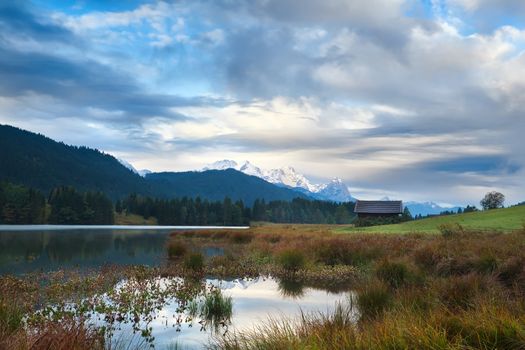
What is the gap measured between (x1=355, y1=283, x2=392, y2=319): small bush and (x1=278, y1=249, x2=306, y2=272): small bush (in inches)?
454

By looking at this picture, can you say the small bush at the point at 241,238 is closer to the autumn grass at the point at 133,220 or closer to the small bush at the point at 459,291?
the small bush at the point at 459,291

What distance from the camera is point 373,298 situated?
1287 centimetres

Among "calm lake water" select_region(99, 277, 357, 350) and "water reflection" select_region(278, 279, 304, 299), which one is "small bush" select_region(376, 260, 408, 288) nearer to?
"calm lake water" select_region(99, 277, 357, 350)

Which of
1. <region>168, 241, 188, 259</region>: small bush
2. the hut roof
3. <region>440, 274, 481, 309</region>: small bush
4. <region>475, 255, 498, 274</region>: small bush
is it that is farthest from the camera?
the hut roof

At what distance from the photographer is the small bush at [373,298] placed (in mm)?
12539

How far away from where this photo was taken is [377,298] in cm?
1281

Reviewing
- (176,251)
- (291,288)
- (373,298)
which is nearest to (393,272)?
(291,288)

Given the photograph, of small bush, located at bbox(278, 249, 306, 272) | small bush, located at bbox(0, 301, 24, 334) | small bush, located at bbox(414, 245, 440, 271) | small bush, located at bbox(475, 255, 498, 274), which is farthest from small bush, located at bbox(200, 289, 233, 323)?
small bush, located at bbox(278, 249, 306, 272)

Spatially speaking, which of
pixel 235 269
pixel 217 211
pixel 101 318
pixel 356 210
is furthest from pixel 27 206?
pixel 101 318

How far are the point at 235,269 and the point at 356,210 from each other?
6385 centimetres

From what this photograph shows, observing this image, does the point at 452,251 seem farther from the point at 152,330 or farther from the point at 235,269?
the point at 152,330

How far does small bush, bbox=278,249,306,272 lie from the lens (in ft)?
81.6

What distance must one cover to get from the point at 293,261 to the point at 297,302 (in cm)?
872

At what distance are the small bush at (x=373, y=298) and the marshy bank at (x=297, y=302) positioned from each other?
3 cm
